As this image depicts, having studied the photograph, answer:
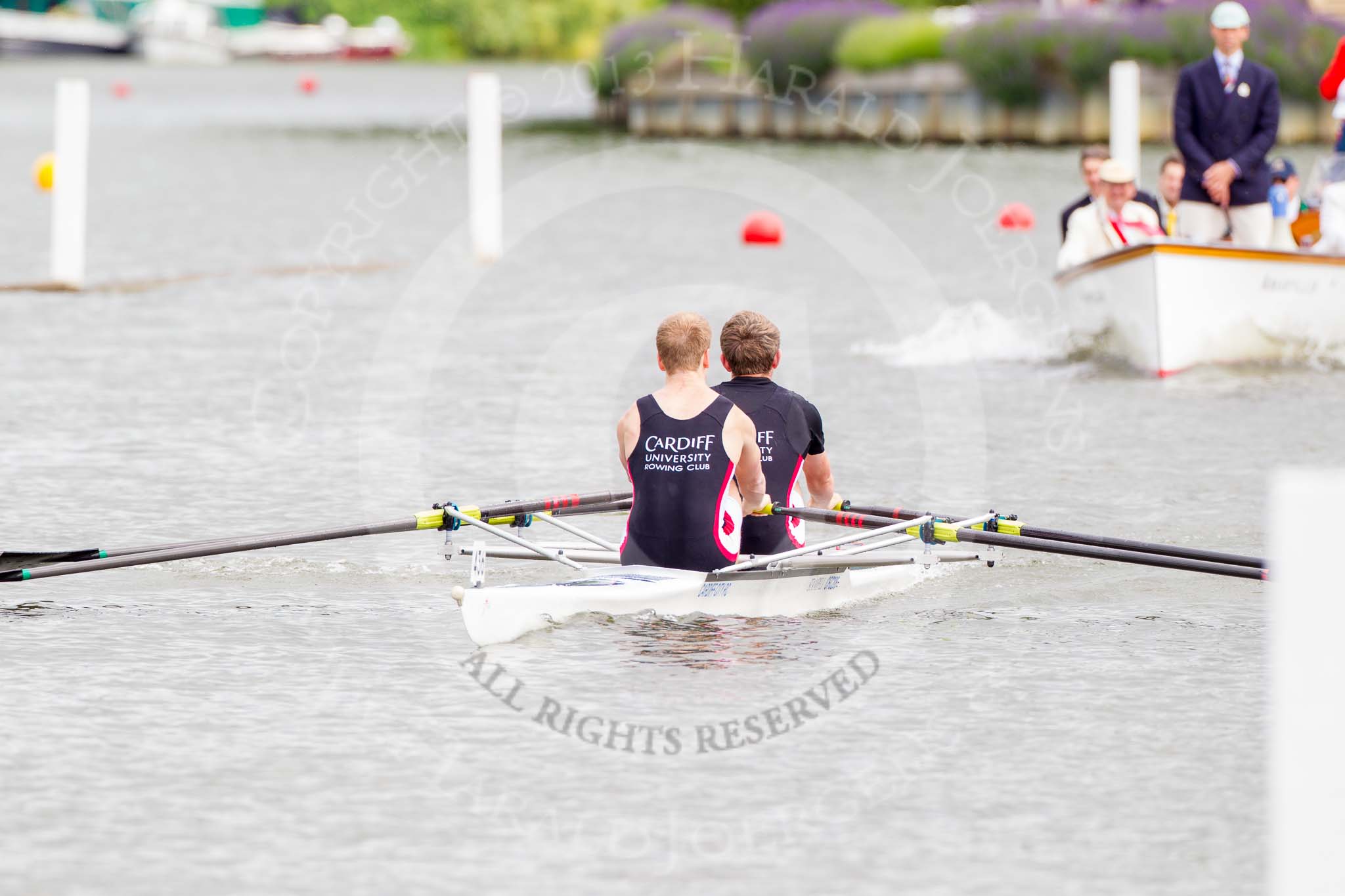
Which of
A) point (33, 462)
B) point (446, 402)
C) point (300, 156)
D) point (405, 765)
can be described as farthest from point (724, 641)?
point (300, 156)

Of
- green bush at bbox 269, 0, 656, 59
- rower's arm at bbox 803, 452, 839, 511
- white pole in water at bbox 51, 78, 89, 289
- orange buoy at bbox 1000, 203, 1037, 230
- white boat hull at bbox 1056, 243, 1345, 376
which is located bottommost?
rower's arm at bbox 803, 452, 839, 511

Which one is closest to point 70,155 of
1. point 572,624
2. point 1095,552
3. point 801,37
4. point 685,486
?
point 572,624

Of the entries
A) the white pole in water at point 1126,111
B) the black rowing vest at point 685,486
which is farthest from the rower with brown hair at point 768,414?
the white pole in water at point 1126,111

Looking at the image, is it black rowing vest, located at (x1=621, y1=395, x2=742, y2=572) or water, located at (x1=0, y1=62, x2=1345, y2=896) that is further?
black rowing vest, located at (x1=621, y1=395, x2=742, y2=572)

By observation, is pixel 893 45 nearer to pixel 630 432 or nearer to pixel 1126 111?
pixel 1126 111

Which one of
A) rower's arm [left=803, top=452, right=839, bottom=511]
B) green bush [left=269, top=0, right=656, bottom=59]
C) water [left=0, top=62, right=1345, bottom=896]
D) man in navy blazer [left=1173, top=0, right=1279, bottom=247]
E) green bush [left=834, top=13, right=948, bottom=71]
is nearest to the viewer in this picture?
water [left=0, top=62, right=1345, bottom=896]

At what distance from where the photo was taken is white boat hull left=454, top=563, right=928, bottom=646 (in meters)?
8.66

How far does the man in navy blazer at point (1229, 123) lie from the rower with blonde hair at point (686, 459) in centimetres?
799

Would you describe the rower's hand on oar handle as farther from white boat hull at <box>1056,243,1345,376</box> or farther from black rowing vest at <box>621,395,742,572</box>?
→ white boat hull at <box>1056,243,1345,376</box>

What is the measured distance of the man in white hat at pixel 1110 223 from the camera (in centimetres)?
1666

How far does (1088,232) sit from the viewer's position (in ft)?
55.9

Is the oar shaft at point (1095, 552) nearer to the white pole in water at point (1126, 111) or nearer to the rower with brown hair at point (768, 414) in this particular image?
the rower with brown hair at point (768, 414)

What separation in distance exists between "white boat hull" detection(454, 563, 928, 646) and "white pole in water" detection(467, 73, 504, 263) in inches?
555

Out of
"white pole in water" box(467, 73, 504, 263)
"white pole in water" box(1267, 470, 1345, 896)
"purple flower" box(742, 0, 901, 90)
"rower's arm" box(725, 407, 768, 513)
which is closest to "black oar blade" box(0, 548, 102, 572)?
"rower's arm" box(725, 407, 768, 513)
